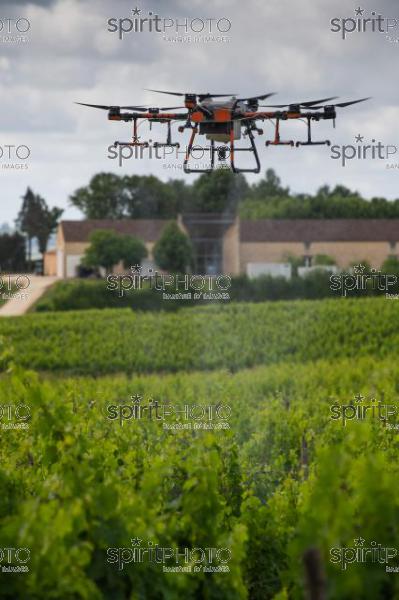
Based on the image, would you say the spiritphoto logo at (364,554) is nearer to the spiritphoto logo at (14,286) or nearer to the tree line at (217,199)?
the tree line at (217,199)

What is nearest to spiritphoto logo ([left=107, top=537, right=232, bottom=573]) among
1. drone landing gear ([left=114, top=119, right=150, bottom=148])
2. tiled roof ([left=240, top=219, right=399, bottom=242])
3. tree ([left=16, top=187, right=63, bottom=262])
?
drone landing gear ([left=114, top=119, right=150, bottom=148])

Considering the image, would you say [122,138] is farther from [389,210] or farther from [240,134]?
[389,210]

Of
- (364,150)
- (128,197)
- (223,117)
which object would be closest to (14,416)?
(223,117)

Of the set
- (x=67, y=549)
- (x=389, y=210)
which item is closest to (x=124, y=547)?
(x=67, y=549)

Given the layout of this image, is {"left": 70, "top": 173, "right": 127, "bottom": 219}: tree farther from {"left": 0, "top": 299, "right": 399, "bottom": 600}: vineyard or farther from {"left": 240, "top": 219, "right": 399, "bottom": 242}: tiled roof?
{"left": 240, "top": 219, "right": 399, "bottom": 242}: tiled roof

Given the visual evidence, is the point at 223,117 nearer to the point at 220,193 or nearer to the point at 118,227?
the point at 220,193

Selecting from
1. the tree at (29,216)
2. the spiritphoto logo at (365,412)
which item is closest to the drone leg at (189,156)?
the spiritphoto logo at (365,412)
